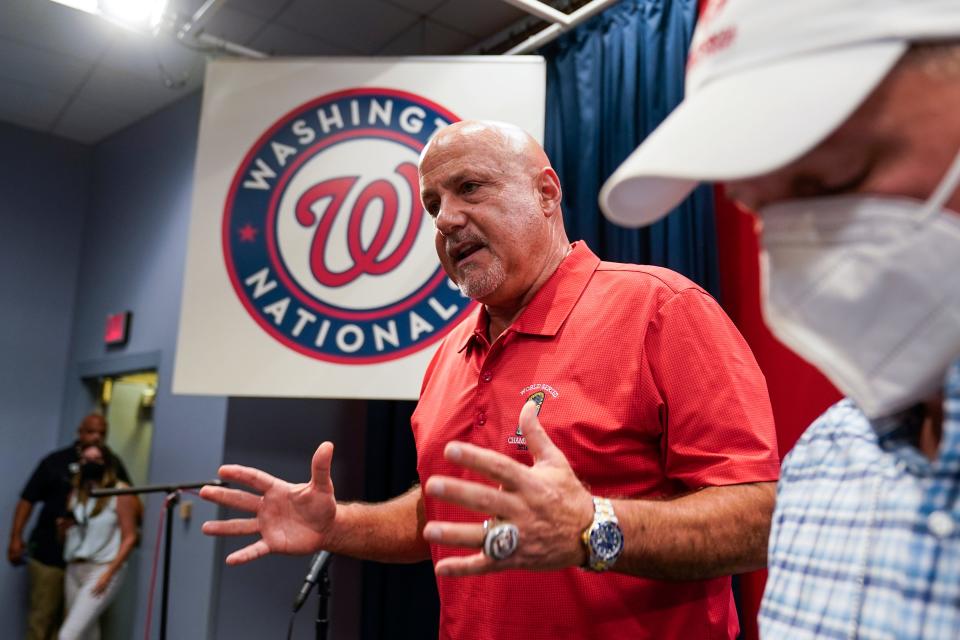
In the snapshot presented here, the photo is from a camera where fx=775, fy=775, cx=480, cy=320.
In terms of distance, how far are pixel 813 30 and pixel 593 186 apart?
2.43 m

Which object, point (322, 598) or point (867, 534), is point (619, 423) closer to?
point (867, 534)

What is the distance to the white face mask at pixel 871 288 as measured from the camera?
56 cm

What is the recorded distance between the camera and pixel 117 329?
200 inches

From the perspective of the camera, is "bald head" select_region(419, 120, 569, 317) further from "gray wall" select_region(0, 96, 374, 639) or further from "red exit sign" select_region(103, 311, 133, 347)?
"red exit sign" select_region(103, 311, 133, 347)

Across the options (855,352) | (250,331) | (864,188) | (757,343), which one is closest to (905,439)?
(855,352)

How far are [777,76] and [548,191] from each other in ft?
3.81

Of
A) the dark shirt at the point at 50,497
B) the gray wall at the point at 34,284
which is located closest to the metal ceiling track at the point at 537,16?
the dark shirt at the point at 50,497

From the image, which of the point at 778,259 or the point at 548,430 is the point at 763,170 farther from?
the point at 548,430

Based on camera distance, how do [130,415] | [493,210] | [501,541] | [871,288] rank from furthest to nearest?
[130,415] < [493,210] < [501,541] < [871,288]

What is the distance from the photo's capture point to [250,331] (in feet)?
8.65

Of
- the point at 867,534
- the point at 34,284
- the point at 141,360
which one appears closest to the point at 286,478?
the point at 141,360

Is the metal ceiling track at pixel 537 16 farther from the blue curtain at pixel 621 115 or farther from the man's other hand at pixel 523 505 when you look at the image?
the man's other hand at pixel 523 505

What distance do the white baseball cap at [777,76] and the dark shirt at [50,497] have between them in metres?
4.81

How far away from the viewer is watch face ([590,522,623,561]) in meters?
0.92
